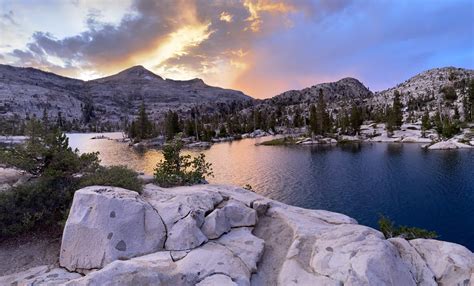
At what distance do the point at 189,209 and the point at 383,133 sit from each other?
126 meters

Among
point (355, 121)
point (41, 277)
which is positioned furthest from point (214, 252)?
point (355, 121)

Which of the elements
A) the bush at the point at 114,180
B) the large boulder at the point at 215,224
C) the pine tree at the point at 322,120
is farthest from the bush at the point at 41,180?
the pine tree at the point at 322,120

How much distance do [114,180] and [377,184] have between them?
40.9 metres

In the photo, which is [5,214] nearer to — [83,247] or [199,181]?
[83,247]

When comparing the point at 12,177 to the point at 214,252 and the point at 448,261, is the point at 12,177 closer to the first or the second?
the point at 214,252

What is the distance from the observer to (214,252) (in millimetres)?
12086

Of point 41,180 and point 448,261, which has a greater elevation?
point 41,180

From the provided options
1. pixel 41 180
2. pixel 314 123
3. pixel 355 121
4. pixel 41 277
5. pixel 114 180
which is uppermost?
pixel 314 123

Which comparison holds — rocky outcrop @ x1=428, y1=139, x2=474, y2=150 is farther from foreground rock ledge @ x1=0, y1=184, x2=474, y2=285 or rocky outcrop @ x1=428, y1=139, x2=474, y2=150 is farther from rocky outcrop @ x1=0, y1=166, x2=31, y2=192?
rocky outcrop @ x1=0, y1=166, x2=31, y2=192

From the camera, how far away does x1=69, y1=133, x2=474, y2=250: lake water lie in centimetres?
3241

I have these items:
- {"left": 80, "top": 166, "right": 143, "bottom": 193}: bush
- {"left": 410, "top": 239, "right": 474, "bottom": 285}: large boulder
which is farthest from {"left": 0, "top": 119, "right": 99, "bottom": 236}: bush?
{"left": 410, "top": 239, "right": 474, "bottom": 285}: large boulder

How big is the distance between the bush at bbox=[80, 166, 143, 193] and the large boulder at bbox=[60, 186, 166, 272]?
130 inches

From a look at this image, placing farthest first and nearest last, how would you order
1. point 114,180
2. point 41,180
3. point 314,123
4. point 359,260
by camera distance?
point 314,123 < point 114,180 < point 41,180 < point 359,260

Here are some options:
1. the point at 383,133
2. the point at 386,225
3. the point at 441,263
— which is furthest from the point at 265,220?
the point at 383,133
